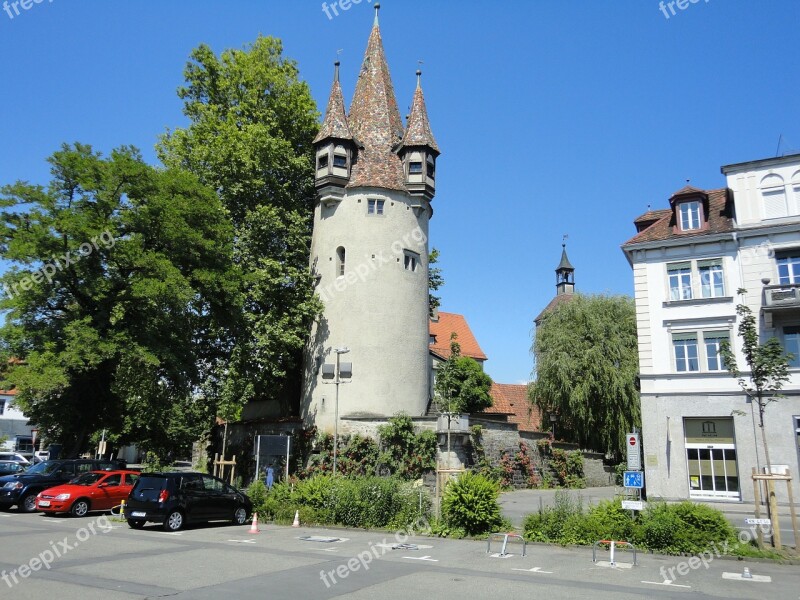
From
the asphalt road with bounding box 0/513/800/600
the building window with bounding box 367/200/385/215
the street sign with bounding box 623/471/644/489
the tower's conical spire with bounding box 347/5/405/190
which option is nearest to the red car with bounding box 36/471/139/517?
the asphalt road with bounding box 0/513/800/600

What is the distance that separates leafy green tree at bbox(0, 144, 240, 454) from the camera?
2619 cm

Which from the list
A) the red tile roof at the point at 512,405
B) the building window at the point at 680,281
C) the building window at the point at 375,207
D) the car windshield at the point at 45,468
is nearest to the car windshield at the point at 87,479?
the car windshield at the point at 45,468

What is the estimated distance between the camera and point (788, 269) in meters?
27.8

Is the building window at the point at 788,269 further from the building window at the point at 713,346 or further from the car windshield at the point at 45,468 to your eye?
the car windshield at the point at 45,468

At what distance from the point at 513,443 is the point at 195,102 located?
88.0ft

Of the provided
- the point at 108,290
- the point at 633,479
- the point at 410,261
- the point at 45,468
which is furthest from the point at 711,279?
the point at 45,468

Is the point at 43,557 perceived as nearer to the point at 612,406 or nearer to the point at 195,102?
the point at 195,102

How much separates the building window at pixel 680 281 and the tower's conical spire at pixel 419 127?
14889 millimetres

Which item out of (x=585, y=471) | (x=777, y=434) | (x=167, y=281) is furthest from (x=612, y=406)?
(x=167, y=281)

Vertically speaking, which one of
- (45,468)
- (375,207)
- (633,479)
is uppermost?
(375,207)

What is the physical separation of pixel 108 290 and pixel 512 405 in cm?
4001

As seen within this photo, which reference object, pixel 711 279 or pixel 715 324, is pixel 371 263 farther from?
pixel 715 324

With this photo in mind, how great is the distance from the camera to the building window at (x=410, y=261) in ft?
114

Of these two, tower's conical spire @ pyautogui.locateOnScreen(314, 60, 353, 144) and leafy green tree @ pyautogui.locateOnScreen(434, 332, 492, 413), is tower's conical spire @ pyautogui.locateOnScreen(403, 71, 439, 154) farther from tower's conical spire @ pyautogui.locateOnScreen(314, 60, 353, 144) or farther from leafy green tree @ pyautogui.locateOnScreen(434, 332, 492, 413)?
leafy green tree @ pyautogui.locateOnScreen(434, 332, 492, 413)
